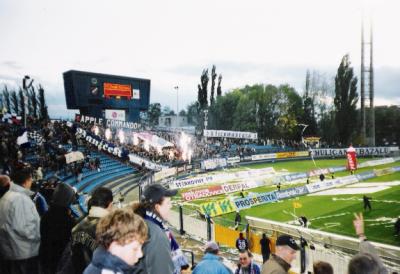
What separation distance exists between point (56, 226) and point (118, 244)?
8.33 ft

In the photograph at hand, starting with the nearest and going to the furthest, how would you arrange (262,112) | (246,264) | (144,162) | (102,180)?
(246,264)
(102,180)
(144,162)
(262,112)

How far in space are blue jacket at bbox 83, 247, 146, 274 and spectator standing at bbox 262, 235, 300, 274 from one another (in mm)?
2379

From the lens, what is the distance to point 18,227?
17.7 feet

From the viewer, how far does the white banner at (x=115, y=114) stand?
59.1 metres

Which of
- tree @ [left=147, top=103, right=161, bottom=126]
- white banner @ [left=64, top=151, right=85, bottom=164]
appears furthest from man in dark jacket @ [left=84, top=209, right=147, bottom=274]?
tree @ [left=147, top=103, right=161, bottom=126]

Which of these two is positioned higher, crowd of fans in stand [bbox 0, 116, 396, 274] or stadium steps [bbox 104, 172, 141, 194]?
crowd of fans in stand [bbox 0, 116, 396, 274]

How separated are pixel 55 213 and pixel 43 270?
38.5 inches

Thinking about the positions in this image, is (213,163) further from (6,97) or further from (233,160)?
(6,97)

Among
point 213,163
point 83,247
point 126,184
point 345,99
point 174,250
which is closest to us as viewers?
point 83,247

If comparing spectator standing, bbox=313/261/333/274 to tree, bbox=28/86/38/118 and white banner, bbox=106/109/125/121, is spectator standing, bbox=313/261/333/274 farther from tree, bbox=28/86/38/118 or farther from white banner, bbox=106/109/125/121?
tree, bbox=28/86/38/118

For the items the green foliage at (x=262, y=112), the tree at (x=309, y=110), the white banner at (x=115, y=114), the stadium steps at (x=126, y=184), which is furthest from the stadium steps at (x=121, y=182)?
the tree at (x=309, y=110)

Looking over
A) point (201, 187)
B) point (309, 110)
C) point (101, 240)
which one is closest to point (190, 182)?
point (201, 187)

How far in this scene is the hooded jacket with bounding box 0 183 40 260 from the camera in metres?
5.39

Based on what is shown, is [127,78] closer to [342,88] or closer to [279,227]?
[342,88]
